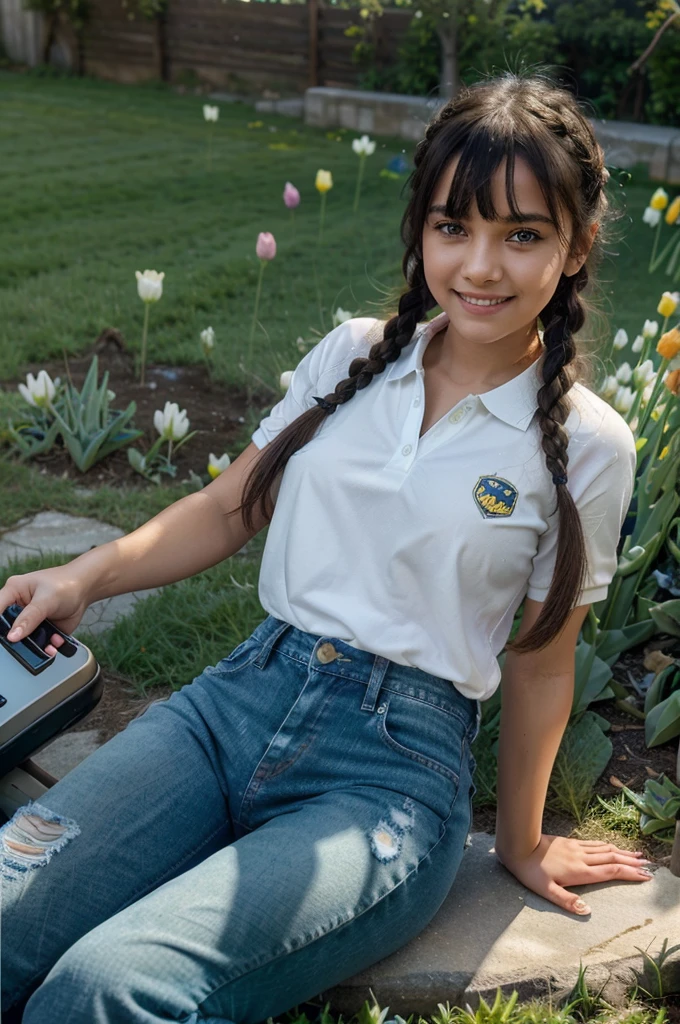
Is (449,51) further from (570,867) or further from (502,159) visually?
(570,867)

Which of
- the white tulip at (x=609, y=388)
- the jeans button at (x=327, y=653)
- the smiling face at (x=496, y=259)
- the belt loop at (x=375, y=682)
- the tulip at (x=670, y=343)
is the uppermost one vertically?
the smiling face at (x=496, y=259)

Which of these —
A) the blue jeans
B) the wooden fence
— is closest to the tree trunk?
the wooden fence

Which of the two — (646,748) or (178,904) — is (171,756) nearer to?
(178,904)

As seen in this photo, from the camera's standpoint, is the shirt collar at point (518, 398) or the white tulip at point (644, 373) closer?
the shirt collar at point (518, 398)

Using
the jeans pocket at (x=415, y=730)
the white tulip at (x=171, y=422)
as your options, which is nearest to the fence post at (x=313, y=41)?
the white tulip at (x=171, y=422)

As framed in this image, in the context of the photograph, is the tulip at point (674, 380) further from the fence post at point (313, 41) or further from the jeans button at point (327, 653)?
the fence post at point (313, 41)

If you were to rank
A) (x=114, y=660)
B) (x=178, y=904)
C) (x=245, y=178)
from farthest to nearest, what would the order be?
(x=245, y=178)
(x=114, y=660)
(x=178, y=904)

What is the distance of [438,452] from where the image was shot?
5.34 feet

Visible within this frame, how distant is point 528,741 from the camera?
168 centimetres

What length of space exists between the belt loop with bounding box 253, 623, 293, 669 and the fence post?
11.4 meters

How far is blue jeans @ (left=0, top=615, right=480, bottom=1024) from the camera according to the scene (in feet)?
4.42

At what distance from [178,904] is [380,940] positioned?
0.30m

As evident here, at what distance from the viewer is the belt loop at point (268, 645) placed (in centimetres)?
166

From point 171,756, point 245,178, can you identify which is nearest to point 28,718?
point 171,756
